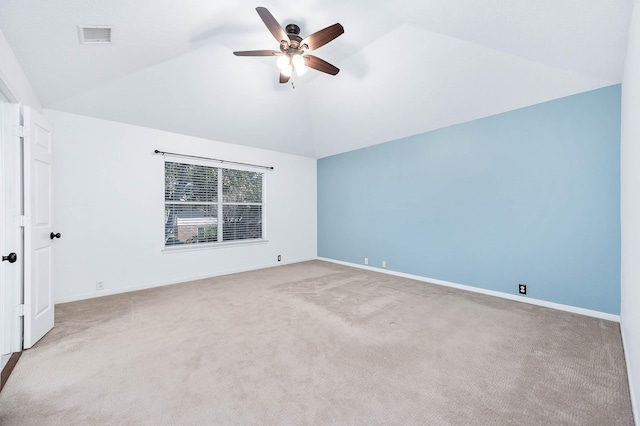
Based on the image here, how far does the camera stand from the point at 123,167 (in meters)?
3.79

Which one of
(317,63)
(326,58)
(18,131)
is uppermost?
(326,58)

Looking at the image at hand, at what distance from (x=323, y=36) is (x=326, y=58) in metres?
1.10

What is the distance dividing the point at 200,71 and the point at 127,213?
2.22 meters

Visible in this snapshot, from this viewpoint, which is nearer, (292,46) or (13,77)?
(13,77)

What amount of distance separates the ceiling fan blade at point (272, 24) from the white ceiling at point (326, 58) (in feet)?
1.39

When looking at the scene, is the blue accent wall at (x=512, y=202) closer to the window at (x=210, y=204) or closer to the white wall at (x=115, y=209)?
the window at (x=210, y=204)

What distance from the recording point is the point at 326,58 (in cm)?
340

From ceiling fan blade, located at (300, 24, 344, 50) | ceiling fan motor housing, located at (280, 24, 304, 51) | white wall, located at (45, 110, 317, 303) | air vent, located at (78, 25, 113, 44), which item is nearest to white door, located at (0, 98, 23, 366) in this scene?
air vent, located at (78, 25, 113, 44)

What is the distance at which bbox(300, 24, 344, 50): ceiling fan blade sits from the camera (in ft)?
7.40

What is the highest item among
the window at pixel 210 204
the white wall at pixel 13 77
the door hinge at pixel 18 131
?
the white wall at pixel 13 77

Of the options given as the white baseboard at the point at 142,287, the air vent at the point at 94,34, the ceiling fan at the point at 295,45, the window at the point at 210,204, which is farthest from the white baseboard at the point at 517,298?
the air vent at the point at 94,34

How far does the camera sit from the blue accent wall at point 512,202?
9.30 feet

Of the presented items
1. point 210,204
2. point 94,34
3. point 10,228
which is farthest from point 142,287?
point 94,34

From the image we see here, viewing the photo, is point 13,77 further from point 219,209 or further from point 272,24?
point 219,209
